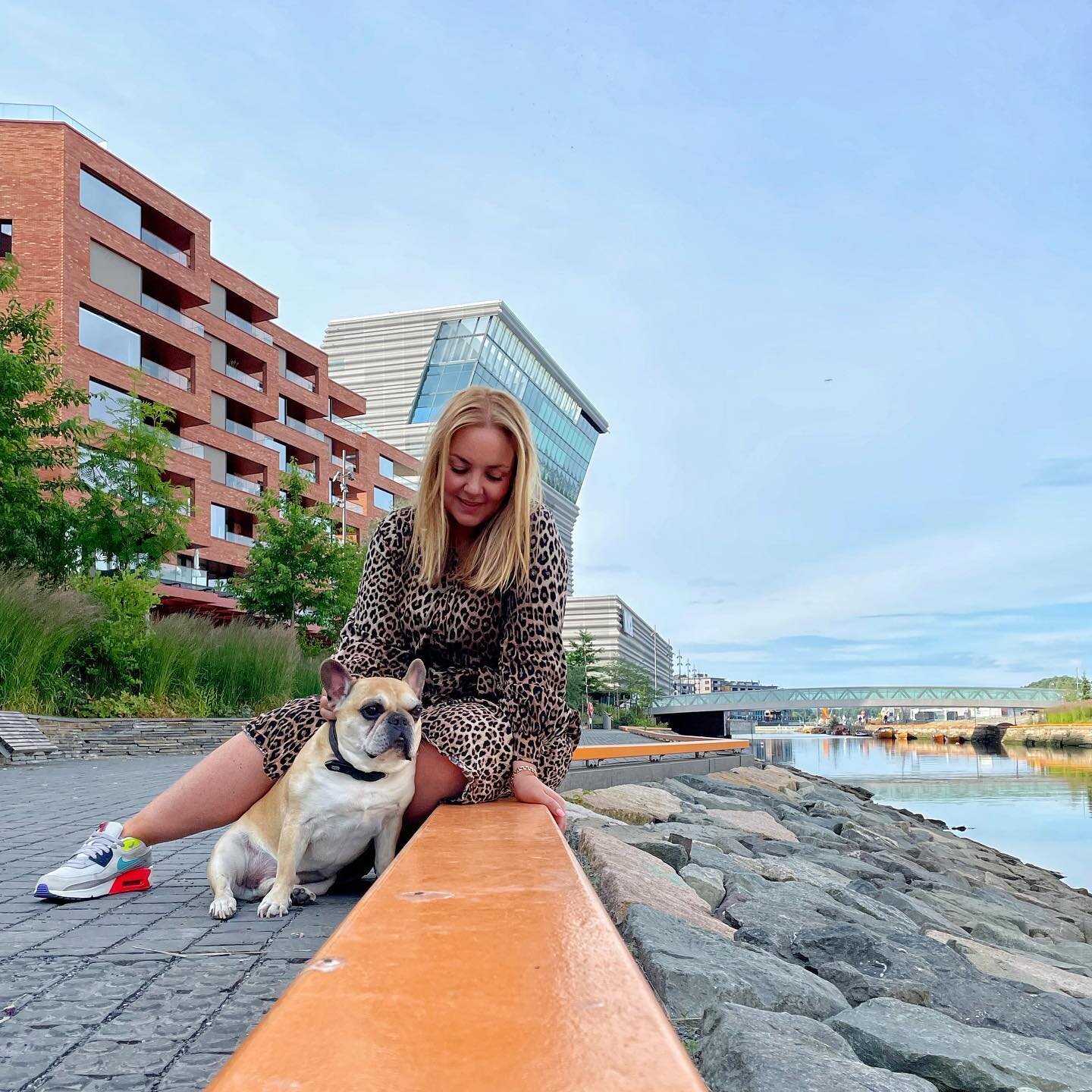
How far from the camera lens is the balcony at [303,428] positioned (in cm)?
4306

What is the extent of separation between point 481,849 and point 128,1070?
2.52ft

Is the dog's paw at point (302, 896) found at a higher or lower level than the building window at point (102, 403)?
lower

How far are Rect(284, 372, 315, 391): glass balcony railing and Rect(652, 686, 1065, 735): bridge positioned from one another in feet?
125

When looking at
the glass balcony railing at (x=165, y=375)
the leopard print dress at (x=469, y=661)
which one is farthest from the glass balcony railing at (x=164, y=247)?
the leopard print dress at (x=469, y=661)

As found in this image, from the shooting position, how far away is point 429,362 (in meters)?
65.8

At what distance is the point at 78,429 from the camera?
16.5 metres

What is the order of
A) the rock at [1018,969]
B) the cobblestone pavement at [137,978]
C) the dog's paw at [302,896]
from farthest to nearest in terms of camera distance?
the rock at [1018,969] < the dog's paw at [302,896] < the cobblestone pavement at [137,978]

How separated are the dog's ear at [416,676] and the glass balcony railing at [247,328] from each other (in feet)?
124

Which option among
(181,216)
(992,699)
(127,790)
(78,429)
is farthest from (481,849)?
(992,699)

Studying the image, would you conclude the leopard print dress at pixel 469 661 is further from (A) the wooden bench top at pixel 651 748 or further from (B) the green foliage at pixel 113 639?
(B) the green foliage at pixel 113 639

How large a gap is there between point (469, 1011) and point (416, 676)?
2222 mm

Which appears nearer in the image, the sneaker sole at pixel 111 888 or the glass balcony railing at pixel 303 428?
the sneaker sole at pixel 111 888

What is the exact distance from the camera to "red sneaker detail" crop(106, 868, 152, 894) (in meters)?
3.36

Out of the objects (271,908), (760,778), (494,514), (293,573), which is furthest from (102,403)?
(271,908)
